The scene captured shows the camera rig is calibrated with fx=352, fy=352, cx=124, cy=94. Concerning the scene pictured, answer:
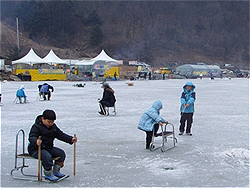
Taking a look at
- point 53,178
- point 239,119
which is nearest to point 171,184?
point 53,178

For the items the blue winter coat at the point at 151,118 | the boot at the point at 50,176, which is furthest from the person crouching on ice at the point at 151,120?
the boot at the point at 50,176

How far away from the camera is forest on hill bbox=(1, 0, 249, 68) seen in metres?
91.6

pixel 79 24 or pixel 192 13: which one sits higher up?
pixel 192 13

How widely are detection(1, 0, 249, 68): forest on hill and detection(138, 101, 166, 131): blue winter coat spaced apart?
71.7 metres

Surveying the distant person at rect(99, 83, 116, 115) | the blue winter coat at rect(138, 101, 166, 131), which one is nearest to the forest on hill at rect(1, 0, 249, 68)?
the distant person at rect(99, 83, 116, 115)

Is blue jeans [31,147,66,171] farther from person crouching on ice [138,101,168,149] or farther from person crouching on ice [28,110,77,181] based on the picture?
person crouching on ice [138,101,168,149]

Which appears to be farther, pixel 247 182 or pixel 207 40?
pixel 207 40

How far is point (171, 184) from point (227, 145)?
2.82 m

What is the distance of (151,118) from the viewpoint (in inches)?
261

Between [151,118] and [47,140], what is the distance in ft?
8.15

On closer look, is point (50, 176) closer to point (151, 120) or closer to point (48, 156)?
point (48, 156)

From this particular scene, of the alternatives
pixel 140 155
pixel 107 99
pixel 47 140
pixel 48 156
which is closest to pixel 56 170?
pixel 48 156

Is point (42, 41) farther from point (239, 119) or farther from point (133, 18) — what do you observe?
point (239, 119)

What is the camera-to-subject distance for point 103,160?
5957 millimetres
